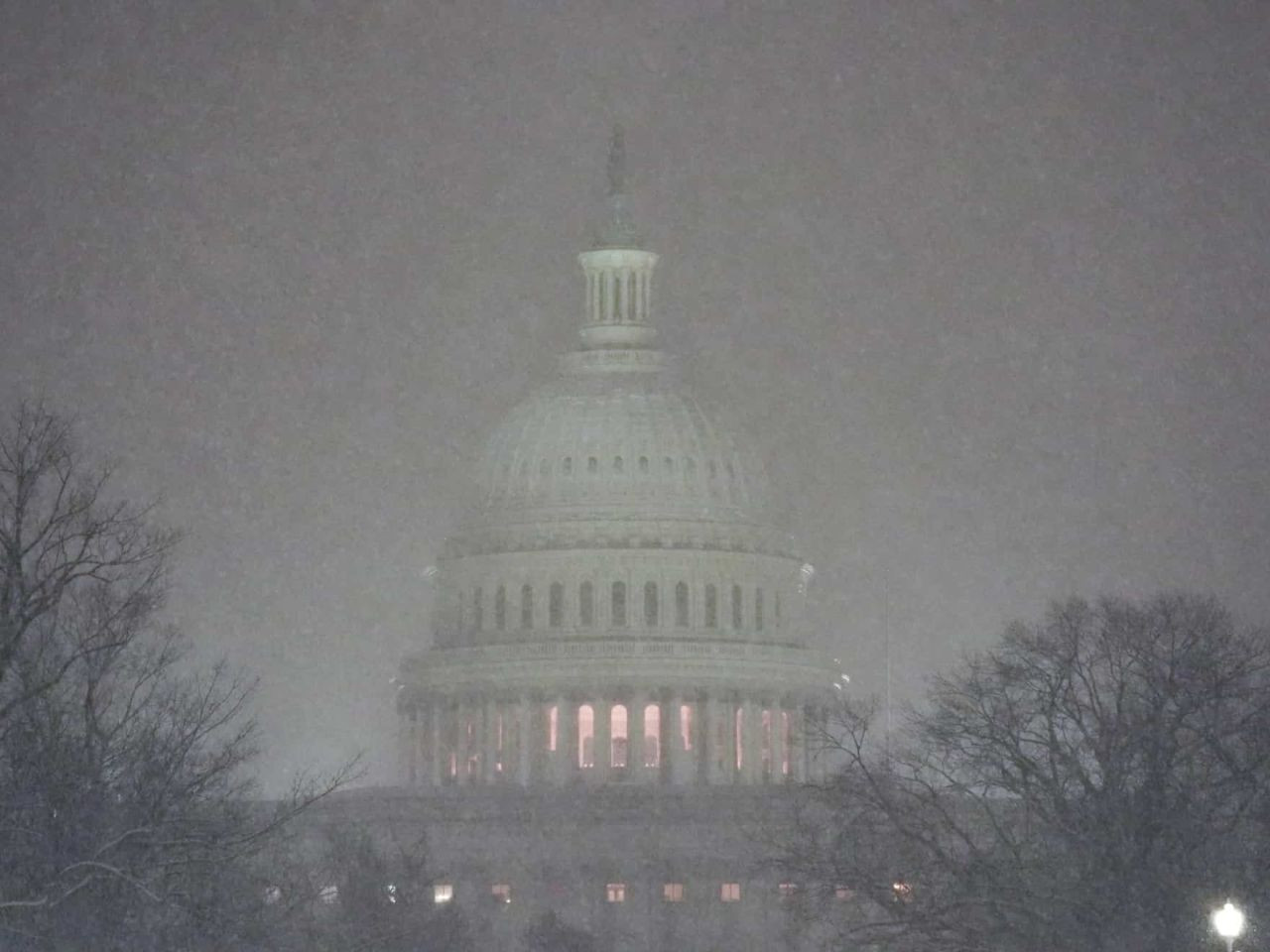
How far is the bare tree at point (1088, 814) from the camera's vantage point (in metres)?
80.8

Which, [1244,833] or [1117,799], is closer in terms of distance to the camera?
[1117,799]

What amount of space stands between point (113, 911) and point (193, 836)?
4.66 meters

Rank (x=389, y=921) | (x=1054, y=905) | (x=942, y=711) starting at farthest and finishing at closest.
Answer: (x=389, y=921) → (x=942, y=711) → (x=1054, y=905)

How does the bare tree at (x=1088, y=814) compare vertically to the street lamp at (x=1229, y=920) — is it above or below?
above

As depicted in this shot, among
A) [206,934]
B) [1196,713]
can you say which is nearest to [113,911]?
[206,934]

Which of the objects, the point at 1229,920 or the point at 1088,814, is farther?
the point at 1088,814

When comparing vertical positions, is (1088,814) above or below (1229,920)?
above

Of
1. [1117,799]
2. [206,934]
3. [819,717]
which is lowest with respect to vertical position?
[206,934]

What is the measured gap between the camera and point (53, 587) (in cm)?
6675

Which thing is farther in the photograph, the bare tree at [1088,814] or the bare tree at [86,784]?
the bare tree at [1088,814]

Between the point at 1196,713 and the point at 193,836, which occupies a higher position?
the point at 1196,713

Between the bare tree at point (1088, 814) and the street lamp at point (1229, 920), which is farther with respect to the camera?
the bare tree at point (1088, 814)

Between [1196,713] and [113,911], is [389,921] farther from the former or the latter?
[113,911]

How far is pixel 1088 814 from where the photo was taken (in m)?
81.6
